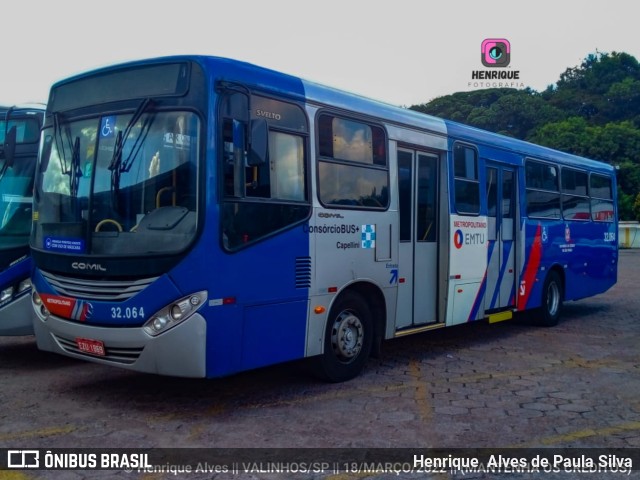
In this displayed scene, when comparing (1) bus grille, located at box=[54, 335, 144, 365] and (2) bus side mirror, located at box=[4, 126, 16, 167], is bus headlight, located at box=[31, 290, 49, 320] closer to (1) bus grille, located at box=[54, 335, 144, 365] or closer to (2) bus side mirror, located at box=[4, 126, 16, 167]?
(1) bus grille, located at box=[54, 335, 144, 365]

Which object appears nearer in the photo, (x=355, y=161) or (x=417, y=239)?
(x=355, y=161)

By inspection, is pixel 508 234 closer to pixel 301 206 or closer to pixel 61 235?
pixel 301 206

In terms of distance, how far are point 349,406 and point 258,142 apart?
8.55 feet

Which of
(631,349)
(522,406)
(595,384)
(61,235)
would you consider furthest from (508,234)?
(61,235)

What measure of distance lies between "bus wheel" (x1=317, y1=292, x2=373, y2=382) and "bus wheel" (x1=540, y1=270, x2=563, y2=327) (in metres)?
5.26

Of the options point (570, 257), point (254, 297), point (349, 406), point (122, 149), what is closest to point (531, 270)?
point (570, 257)

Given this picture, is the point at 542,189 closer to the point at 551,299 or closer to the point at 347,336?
the point at 551,299

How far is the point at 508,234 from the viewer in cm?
1061

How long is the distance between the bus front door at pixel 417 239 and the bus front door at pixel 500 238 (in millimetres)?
1494

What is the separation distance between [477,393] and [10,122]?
6375 millimetres

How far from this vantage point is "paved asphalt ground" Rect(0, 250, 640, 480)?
5411 mm

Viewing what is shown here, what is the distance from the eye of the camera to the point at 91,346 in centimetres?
604

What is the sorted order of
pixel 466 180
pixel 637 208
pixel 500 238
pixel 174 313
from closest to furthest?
1. pixel 174 313
2. pixel 466 180
3. pixel 500 238
4. pixel 637 208

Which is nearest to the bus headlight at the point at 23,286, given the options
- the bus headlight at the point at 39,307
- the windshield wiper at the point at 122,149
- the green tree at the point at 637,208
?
the bus headlight at the point at 39,307
